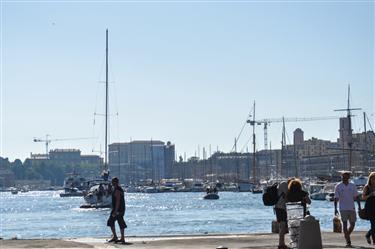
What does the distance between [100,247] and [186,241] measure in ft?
8.28

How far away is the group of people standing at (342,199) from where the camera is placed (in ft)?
66.7

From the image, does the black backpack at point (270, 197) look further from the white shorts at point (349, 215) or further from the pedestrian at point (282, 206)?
the white shorts at point (349, 215)

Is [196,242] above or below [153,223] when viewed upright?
above

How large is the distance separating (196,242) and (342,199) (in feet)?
12.8

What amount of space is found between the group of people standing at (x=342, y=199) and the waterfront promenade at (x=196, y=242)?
70 cm

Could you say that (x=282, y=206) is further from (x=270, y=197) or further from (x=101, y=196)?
(x=101, y=196)

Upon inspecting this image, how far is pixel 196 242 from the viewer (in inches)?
937

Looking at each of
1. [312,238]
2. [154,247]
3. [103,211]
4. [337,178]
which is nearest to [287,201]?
[312,238]

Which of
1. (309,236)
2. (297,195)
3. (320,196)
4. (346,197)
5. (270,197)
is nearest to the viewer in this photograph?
(309,236)

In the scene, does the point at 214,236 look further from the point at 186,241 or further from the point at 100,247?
the point at 100,247

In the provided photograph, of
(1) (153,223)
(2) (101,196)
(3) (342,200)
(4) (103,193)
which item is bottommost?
(1) (153,223)

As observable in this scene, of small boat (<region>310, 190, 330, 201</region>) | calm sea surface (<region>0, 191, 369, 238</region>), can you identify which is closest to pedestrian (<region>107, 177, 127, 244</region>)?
calm sea surface (<region>0, 191, 369, 238</region>)

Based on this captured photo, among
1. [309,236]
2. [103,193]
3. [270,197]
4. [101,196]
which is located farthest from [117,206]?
[101,196]

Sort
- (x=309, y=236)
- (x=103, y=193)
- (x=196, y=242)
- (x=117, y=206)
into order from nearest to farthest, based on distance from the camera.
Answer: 1. (x=309, y=236)
2. (x=196, y=242)
3. (x=117, y=206)
4. (x=103, y=193)
